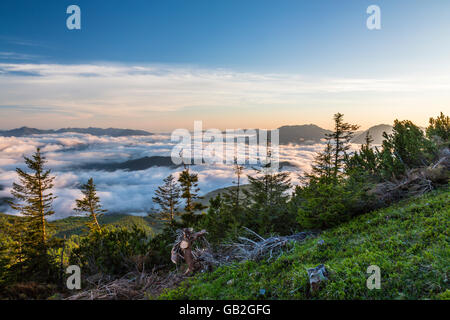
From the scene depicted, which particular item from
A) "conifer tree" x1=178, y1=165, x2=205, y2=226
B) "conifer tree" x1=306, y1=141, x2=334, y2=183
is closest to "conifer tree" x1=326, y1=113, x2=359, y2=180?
"conifer tree" x1=306, y1=141, x2=334, y2=183

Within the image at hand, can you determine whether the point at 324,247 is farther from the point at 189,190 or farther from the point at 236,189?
the point at 189,190

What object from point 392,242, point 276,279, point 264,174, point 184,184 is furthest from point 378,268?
point 184,184

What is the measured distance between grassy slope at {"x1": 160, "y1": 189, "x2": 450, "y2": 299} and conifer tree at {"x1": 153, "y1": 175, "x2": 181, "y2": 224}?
3020 cm

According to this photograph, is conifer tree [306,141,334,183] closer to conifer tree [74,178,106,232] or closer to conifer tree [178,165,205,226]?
conifer tree [178,165,205,226]

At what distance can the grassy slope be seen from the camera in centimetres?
460

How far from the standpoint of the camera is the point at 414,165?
13297mm

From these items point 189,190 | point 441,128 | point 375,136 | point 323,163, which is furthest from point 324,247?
point 375,136

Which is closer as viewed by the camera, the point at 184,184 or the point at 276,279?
the point at 276,279

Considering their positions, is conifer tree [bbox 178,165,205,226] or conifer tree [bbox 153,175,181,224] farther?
conifer tree [bbox 153,175,181,224]

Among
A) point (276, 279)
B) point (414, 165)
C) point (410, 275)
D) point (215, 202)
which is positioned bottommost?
point (215, 202)
